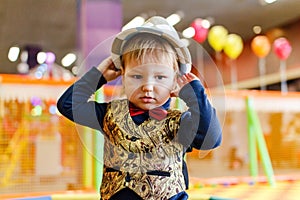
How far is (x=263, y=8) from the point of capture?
15.2 ft

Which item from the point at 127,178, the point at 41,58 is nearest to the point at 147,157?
the point at 127,178

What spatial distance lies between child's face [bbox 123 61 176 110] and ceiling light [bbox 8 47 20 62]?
5.31 m

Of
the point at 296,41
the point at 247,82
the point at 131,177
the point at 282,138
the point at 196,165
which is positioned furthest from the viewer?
the point at 247,82

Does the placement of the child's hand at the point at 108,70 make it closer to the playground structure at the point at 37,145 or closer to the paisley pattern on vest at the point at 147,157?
the paisley pattern on vest at the point at 147,157

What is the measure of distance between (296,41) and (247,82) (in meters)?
1.02

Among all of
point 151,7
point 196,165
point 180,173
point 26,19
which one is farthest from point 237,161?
point 26,19

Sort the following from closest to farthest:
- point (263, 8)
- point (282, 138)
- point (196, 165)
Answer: point (196, 165), point (282, 138), point (263, 8)

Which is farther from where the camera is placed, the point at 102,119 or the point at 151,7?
the point at 151,7

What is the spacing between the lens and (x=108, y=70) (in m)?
0.68

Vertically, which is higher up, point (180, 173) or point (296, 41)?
point (296, 41)

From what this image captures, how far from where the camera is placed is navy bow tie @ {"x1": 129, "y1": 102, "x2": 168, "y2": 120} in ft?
2.02

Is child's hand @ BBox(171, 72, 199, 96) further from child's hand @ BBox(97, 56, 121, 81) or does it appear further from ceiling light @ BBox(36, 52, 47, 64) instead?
ceiling light @ BBox(36, 52, 47, 64)

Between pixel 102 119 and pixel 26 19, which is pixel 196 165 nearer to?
pixel 102 119

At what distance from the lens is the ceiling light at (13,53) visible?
5.68m
